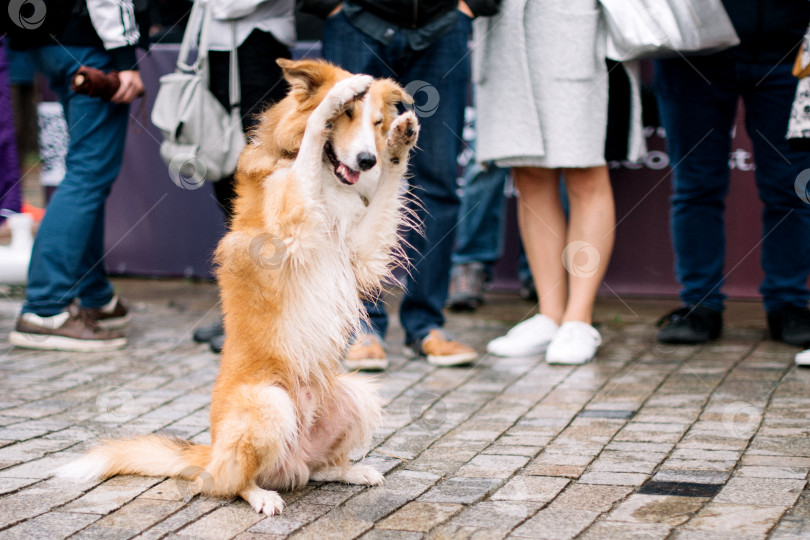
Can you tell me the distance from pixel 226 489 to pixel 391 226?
1.08 metres

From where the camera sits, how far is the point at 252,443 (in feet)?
9.14

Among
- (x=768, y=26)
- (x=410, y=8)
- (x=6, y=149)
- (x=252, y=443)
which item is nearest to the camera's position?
(x=252, y=443)

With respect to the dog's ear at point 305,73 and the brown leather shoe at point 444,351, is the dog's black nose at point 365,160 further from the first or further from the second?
the brown leather shoe at point 444,351

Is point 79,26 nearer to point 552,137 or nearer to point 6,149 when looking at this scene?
point 6,149

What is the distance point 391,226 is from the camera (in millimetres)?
3211

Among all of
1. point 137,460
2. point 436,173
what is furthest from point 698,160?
point 137,460

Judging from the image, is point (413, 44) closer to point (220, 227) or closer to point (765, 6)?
point (765, 6)

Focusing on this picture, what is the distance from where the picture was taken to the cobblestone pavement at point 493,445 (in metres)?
2.70

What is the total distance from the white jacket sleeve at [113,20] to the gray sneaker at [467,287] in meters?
2.74

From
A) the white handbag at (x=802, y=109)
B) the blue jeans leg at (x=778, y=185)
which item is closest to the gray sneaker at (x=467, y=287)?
the blue jeans leg at (x=778, y=185)

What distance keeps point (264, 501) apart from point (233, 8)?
9.24ft

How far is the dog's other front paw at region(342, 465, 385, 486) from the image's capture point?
3.10 metres

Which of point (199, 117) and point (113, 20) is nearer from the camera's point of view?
point (199, 117)

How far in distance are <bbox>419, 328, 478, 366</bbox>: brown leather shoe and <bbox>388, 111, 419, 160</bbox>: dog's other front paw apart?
5.84 feet
